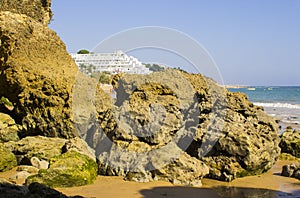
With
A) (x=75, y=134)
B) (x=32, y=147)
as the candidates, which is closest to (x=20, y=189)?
(x=32, y=147)

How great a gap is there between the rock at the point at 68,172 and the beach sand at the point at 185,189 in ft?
0.51

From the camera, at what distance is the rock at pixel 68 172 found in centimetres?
674

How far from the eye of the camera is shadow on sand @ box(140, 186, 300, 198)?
6.93 metres

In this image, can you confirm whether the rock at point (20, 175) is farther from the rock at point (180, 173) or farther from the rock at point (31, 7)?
the rock at point (31, 7)

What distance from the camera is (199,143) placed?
9.08 meters

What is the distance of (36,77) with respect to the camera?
1018cm

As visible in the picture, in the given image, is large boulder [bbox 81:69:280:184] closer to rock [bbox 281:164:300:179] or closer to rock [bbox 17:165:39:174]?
rock [bbox 281:164:300:179]

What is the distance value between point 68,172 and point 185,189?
2.39 metres

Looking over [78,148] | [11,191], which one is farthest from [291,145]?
[11,191]

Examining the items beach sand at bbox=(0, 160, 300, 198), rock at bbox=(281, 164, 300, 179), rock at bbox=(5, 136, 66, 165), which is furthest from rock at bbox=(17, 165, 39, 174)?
rock at bbox=(281, 164, 300, 179)

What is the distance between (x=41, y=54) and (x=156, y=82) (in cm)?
385

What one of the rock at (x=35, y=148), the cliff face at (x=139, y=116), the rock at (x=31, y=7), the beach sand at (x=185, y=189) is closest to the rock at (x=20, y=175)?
the beach sand at (x=185, y=189)

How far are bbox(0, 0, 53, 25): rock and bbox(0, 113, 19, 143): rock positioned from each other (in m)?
6.94

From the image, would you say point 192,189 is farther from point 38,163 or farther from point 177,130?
point 38,163
